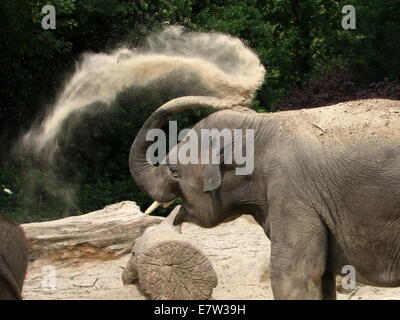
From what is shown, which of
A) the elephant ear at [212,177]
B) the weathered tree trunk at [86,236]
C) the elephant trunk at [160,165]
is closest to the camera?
the elephant ear at [212,177]

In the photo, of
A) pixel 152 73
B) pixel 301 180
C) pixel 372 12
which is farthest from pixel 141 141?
pixel 372 12

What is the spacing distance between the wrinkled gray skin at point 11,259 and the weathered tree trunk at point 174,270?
16.2 feet

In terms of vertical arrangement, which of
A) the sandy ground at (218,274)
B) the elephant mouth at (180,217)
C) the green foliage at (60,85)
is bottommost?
the sandy ground at (218,274)

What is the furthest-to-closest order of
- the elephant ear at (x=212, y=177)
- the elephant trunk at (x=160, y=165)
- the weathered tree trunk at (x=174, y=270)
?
1. the weathered tree trunk at (x=174, y=270)
2. the elephant trunk at (x=160, y=165)
3. the elephant ear at (x=212, y=177)

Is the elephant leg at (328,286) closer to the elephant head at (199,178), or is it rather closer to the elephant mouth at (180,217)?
the elephant head at (199,178)

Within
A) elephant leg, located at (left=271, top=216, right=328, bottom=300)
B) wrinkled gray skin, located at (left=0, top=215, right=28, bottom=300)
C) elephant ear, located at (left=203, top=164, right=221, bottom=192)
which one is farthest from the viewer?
elephant ear, located at (left=203, top=164, right=221, bottom=192)

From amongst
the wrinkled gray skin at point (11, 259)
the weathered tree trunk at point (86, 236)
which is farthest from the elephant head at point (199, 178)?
the weathered tree trunk at point (86, 236)

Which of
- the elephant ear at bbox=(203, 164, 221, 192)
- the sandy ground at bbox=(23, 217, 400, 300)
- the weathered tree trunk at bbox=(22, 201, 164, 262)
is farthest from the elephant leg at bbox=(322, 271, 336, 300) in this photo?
the weathered tree trunk at bbox=(22, 201, 164, 262)

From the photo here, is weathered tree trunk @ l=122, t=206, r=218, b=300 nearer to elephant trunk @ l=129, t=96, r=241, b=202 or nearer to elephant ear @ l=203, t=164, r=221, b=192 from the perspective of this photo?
elephant trunk @ l=129, t=96, r=241, b=202

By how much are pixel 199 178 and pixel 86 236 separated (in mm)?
6299

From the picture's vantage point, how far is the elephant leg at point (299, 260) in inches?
235

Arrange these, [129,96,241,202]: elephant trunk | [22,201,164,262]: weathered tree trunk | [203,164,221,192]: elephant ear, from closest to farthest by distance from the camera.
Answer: [203,164,221,192]: elephant ear < [129,96,241,202]: elephant trunk < [22,201,164,262]: weathered tree trunk

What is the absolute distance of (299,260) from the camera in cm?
596

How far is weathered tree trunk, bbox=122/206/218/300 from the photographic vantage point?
10.3 metres
